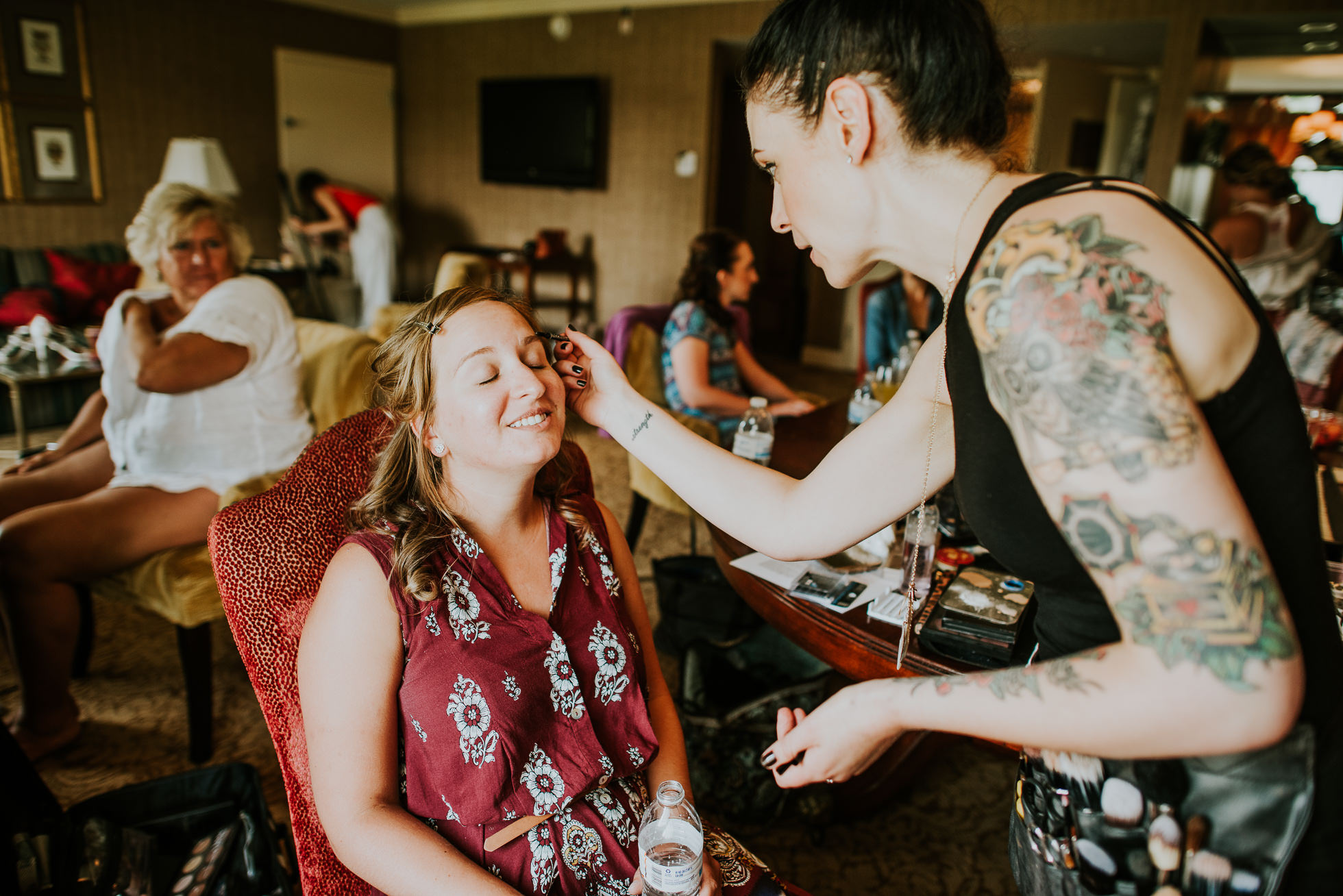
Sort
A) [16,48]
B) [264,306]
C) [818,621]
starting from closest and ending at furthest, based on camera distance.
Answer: [818,621] → [264,306] → [16,48]

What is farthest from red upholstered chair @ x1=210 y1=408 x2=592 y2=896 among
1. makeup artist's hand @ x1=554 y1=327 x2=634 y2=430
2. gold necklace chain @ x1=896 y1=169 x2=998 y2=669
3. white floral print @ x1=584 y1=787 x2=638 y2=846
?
gold necklace chain @ x1=896 y1=169 x2=998 y2=669

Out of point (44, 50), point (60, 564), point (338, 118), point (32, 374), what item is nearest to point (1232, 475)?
point (60, 564)

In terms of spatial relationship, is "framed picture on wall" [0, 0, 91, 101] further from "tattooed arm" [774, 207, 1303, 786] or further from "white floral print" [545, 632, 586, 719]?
"tattooed arm" [774, 207, 1303, 786]

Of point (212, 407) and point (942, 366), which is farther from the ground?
point (942, 366)

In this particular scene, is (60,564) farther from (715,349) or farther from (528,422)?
(715,349)

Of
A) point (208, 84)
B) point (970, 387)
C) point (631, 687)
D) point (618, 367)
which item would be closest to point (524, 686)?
point (631, 687)

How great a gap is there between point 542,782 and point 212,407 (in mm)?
1927

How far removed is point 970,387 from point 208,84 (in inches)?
337

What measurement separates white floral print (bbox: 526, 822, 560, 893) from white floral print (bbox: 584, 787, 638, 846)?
0.08 meters

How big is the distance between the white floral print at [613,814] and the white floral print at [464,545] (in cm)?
40

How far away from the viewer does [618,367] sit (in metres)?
1.34

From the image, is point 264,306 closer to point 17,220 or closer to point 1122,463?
point 1122,463

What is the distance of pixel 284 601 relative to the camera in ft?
4.21

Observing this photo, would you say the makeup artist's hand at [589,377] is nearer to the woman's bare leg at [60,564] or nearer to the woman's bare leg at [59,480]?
the woman's bare leg at [60,564]
